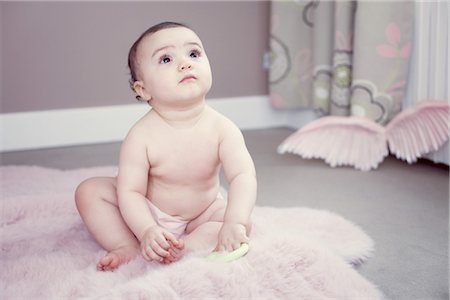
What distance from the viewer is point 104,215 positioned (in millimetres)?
1038

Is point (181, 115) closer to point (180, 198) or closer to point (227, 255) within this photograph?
point (180, 198)

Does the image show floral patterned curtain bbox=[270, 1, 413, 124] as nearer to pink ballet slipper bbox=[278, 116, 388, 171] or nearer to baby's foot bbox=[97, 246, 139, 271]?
pink ballet slipper bbox=[278, 116, 388, 171]

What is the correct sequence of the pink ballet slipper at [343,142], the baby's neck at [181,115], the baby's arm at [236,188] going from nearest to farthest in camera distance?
1. the baby's arm at [236,188]
2. the baby's neck at [181,115]
3. the pink ballet slipper at [343,142]

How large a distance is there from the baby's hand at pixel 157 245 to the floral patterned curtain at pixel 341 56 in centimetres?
107

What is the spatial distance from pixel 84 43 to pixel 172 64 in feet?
4.29

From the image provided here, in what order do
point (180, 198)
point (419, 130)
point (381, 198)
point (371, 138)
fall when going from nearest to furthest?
point (180, 198) < point (381, 198) < point (419, 130) < point (371, 138)

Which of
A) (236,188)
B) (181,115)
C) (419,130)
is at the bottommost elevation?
(419,130)

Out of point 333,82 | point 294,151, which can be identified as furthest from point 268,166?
point 333,82

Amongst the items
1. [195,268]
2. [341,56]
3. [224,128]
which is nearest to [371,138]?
[341,56]

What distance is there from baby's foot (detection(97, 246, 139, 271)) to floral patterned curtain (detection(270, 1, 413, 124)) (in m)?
1.04

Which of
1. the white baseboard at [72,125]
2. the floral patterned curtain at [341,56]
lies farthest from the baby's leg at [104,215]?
the white baseboard at [72,125]

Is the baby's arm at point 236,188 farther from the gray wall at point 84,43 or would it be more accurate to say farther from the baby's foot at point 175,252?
the gray wall at point 84,43

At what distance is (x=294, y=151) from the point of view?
183 cm

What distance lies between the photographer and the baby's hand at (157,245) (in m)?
0.89
